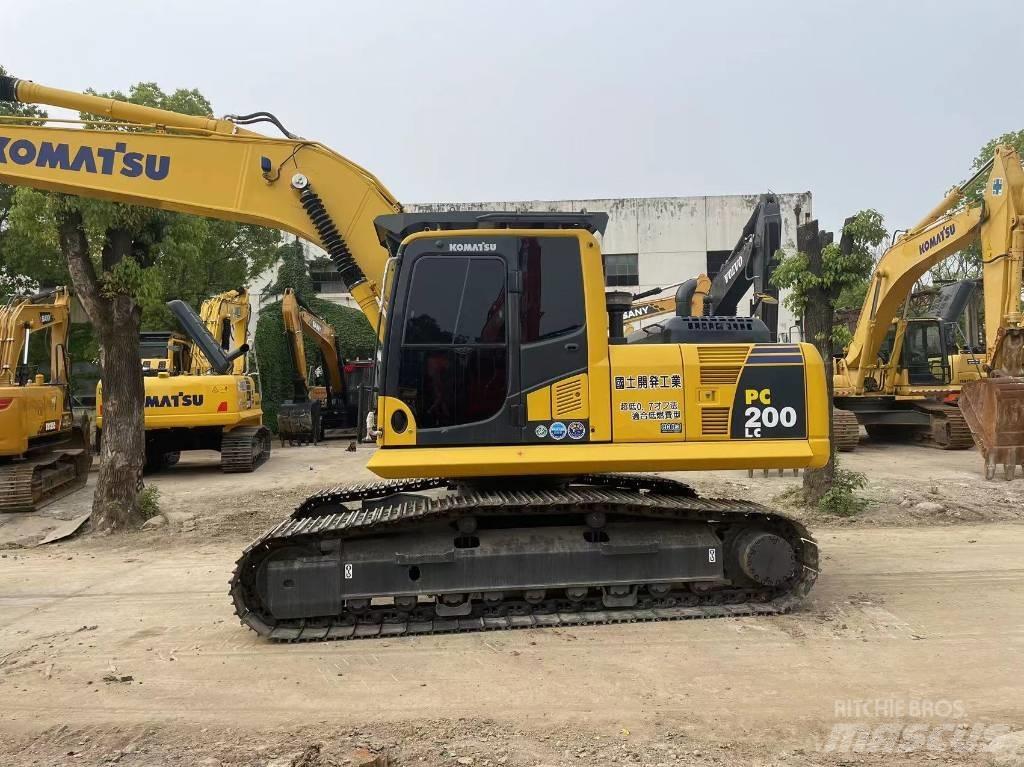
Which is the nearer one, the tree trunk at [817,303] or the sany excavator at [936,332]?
the tree trunk at [817,303]

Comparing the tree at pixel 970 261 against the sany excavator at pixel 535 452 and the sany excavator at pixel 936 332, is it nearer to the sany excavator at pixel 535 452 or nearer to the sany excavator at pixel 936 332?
the sany excavator at pixel 936 332

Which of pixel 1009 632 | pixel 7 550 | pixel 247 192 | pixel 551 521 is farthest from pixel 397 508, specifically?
pixel 7 550

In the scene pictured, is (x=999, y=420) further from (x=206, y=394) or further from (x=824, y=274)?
A: (x=206, y=394)

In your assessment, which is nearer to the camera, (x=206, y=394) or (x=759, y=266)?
(x=759, y=266)

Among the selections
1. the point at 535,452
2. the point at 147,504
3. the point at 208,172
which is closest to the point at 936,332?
the point at 535,452

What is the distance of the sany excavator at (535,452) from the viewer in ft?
14.8

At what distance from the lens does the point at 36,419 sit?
1034 centimetres

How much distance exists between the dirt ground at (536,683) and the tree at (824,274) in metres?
3.03

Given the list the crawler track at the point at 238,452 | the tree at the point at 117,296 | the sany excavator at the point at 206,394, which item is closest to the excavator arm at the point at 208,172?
the tree at the point at 117,296

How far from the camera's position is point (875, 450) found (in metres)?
14.9

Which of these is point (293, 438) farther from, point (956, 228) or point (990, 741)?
point (990, 741)

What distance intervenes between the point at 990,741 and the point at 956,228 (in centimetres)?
1178

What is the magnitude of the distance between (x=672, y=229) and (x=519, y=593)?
984 inches

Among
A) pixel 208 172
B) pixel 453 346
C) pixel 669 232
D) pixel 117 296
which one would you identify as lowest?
pixel 453 346
